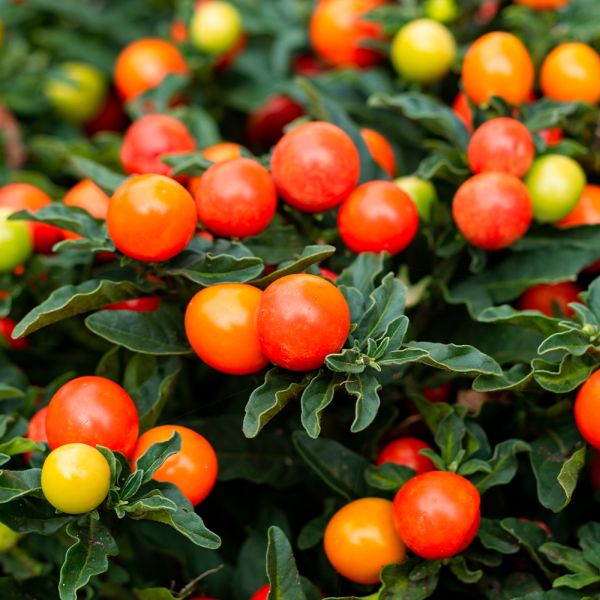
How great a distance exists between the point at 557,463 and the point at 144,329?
0.53m

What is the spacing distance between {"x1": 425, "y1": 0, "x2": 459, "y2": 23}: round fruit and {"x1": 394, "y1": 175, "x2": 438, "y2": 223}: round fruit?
43 cm

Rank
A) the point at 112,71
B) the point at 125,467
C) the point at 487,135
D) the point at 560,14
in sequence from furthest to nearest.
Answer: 1. the point at 112,71
2. the point at 560,14
3. the point at 487,135
4. the point at 125,467

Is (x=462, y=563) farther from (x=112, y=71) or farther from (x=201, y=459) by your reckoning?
(x=112, y=71)

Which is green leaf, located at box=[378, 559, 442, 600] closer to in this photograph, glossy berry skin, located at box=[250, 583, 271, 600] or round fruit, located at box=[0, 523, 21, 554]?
glossy berry skin, located at box=[250, 583, 271, 600]

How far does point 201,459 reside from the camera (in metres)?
1.00

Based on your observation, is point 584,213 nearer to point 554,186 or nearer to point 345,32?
point 554,186

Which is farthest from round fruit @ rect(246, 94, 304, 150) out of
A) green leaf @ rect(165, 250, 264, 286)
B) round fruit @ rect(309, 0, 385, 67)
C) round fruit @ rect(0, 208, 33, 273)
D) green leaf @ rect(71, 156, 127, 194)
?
green leaf @ rect(165, 250, 264, 286)

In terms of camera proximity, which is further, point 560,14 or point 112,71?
point 112,71

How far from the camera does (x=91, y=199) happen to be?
131 cm

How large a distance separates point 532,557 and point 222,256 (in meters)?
0.53

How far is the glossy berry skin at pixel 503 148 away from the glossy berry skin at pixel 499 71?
0.12 m

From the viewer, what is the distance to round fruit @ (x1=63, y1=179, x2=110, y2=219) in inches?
51.0

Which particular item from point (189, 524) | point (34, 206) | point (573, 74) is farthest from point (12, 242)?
point (573, 74)

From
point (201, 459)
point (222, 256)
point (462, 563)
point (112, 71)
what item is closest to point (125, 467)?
point (201, 459)
